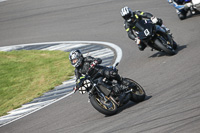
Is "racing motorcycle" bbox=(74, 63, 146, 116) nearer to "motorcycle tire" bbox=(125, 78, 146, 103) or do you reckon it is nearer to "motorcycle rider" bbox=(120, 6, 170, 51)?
"motorcycle tire" bbox=(125, 78, 146, 103)

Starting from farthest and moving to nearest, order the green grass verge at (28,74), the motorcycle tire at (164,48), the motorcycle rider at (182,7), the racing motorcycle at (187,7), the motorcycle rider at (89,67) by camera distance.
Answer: the motorcycle rider at (182,7) → the racing motorcycle at (187,7) → the green grass verge at (28,74) → the motorcycle tire at (164,48) → the motorcycle rider at (89,67)

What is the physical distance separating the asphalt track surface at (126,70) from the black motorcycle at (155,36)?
1.11 ft

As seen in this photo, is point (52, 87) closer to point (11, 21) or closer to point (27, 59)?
point (27, 59)

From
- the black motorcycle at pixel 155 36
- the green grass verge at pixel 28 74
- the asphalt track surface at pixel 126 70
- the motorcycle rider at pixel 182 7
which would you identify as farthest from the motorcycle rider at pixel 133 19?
the motorcycle rider at pixel 182 7

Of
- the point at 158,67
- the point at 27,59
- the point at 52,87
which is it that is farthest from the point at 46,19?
the point at 158,67

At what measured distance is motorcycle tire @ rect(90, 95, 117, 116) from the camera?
859 cm

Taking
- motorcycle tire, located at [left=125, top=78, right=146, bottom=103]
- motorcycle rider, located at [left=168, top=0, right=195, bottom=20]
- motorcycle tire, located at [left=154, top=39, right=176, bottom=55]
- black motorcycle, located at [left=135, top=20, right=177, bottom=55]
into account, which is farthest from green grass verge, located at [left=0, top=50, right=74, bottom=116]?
motorcycle rider, located at [left=168, top=0, right=195, bottom=20]

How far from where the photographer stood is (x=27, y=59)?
17.9 m

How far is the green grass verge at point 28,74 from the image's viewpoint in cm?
1345

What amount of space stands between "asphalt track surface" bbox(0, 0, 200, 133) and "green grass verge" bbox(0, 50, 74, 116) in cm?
171

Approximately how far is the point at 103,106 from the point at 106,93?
0.95ft

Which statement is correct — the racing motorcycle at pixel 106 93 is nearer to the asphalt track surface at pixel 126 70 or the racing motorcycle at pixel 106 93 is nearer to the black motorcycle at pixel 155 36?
the asphalt track surface at pixel 126 70

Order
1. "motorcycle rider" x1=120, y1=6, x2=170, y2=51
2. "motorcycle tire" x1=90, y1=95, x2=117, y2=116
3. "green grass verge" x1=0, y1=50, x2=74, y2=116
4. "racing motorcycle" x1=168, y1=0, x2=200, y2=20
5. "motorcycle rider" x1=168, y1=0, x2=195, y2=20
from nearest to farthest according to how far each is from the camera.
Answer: "motorcycle tire" x1=90, y1=95, x2=117, y2=116
"motorcycle rider" x1=120, y1=6, x2=170, y2=51
"green grass verge" x1=0, y1=50, x2=74, y2=116
"racing motorcycle" x1=168, y1=0, x2=200, y2=20
"motorcycle rider" x1=168, y1=0, x2=195, y2=20

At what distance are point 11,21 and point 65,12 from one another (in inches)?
136
